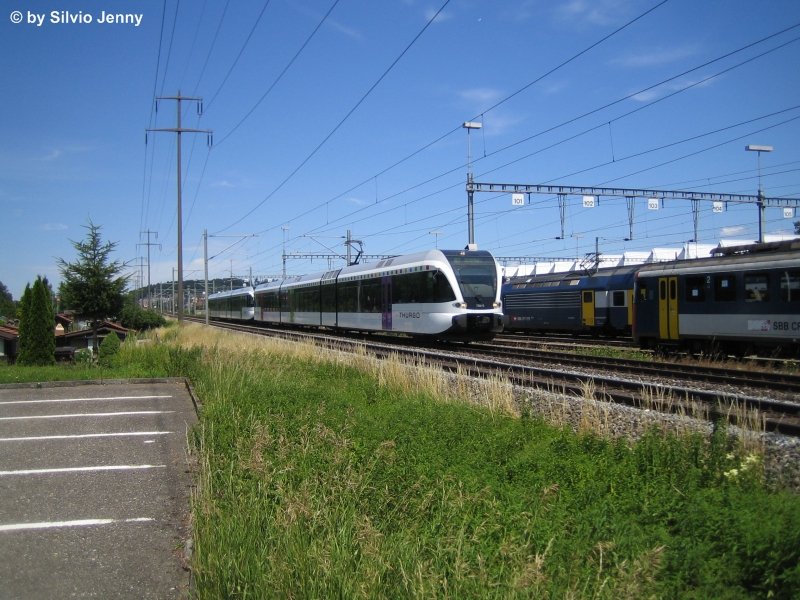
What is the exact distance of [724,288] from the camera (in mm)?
17625

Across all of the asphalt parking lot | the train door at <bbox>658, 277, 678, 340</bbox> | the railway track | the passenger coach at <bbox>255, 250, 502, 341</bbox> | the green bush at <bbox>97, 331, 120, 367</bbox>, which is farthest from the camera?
the passenger coach at <bbox>255, 250, 502, 341</bbox>

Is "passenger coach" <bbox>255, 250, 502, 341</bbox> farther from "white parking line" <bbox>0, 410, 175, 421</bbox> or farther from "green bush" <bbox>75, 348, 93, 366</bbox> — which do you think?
"white parking line" <bbox>0, 410, 175, 421</bbox>

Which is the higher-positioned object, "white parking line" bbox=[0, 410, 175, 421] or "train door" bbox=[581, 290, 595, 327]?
"train door" bbox=[581, 290, 595, 327]

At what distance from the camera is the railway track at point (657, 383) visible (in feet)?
31.0

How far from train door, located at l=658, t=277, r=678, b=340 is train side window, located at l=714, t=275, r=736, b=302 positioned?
1391 mm

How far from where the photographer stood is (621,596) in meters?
3.78

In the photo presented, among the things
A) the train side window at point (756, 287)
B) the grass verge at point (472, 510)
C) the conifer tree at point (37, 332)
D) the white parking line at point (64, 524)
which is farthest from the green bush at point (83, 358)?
the train side window at point (756, 287)

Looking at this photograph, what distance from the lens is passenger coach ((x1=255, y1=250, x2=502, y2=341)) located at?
22.3m

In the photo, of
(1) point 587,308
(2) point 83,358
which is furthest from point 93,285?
(1) point 587,308

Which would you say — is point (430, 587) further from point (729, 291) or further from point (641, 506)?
point (729, 291)

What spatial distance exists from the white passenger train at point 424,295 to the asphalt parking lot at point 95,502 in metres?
12.1

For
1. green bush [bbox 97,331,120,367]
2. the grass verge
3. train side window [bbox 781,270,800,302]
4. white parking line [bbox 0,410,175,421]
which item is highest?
train side window [bbox 781,270,800,302]

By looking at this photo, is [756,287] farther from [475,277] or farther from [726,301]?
[475,277]

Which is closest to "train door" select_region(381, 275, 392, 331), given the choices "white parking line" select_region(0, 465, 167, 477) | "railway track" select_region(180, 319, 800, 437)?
"railway track" select_region(180, 319, 800, 437)
